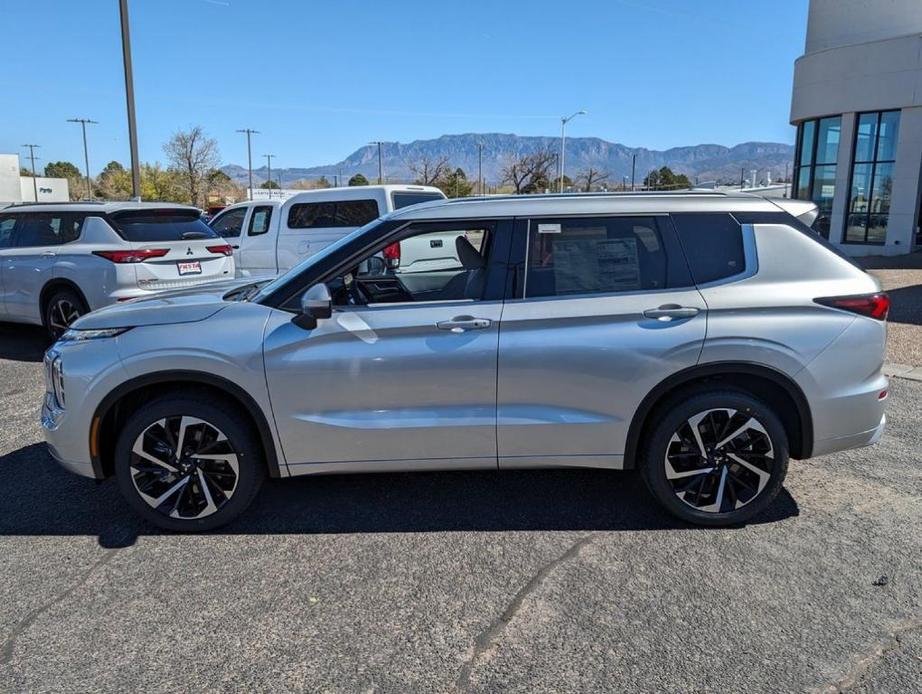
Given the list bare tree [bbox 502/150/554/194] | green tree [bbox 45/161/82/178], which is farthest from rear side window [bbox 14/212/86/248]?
green tree [bbox 45/161/82/178]

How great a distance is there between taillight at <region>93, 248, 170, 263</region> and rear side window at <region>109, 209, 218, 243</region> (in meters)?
0.18

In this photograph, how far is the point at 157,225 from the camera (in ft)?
27.0

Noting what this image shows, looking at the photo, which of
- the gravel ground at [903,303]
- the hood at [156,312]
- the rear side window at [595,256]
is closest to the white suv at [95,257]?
the hood at [156,312]

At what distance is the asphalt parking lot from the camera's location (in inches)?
107

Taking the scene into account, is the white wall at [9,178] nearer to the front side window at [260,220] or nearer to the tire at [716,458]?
the front side window at [260,220]

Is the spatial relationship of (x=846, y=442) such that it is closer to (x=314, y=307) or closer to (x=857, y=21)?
(x=314, y=307)

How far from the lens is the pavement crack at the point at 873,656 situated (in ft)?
8.53

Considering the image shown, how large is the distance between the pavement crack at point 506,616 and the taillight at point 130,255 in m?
6.28

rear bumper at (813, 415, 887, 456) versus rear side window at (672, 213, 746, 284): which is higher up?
rear side window at (672, 213, 746, 284)

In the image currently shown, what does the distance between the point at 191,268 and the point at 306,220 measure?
3.21 m

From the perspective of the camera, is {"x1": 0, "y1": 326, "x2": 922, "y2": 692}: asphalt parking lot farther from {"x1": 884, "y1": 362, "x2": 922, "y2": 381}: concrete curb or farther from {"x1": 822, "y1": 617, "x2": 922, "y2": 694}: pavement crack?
{"x1": 884, "y1": 362, "x2": 922, "y2": 381}: concrete curb

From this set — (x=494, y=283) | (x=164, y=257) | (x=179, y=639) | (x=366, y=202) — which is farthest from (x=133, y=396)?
(x=366, y=202)

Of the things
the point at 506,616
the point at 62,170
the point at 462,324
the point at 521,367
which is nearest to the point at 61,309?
the point at 462,324

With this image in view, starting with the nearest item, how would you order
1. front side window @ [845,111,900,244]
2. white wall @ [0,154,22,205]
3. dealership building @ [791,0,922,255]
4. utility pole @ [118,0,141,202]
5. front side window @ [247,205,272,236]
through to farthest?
front side window @ [247,205,272,236], utility pole @ [118,0,141,202], dealership building @ [791,0,922,255], front side window @ [845,111,900,244], white wall @ [0,154,22,205]
